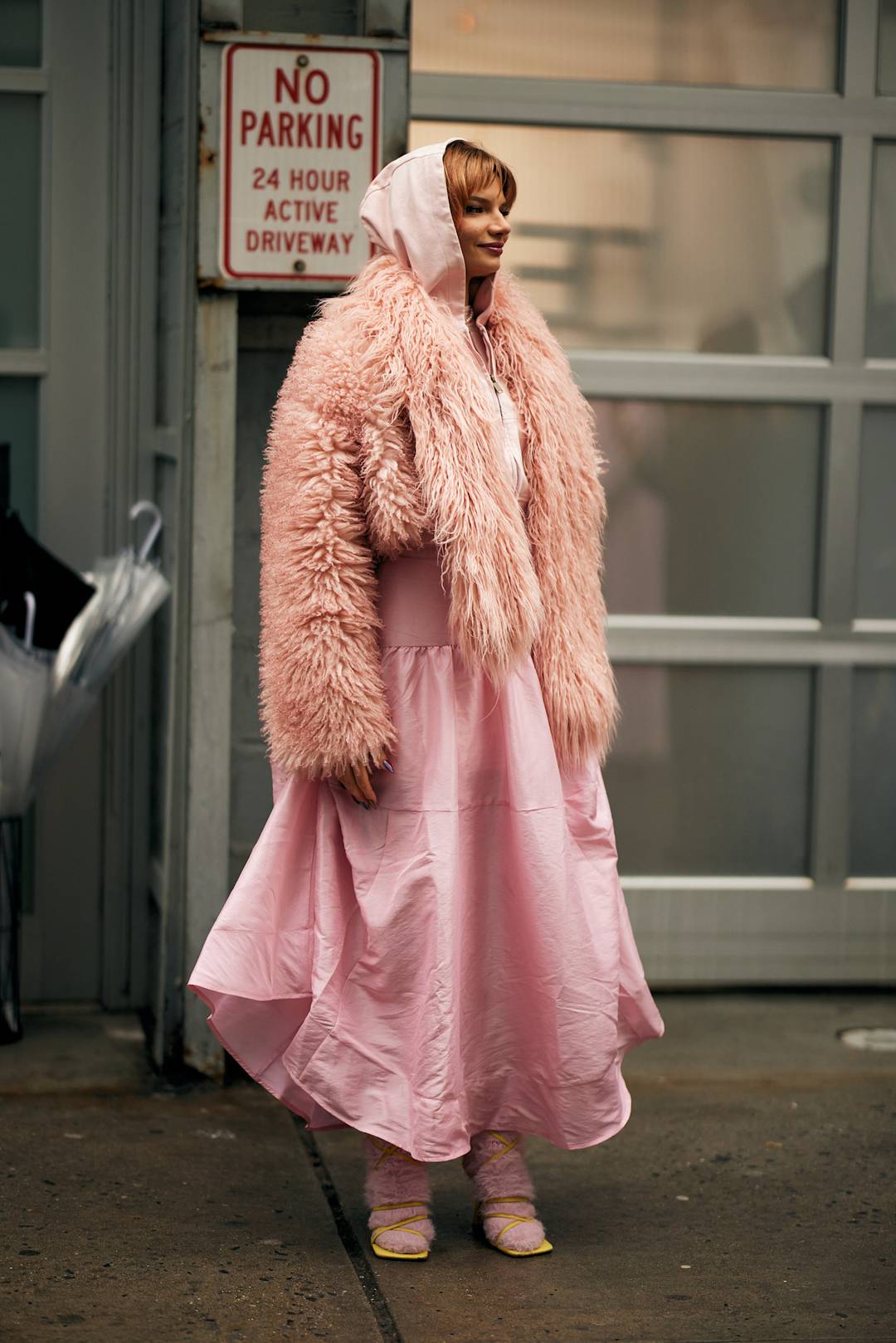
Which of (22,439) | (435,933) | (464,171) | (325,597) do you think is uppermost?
(464,171)

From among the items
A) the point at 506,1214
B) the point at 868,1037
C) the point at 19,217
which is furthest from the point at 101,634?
the point at 868,1037

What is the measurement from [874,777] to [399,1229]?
2159mm

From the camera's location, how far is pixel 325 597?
305cm

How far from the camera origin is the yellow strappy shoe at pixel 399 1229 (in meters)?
3.22

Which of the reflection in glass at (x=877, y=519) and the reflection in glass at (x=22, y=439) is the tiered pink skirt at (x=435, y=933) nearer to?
the reflection in glass at (x=22, y=439)

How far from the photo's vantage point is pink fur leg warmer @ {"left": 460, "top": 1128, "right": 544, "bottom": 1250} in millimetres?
3258

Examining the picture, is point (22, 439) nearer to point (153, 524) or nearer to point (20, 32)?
point (153, 524)

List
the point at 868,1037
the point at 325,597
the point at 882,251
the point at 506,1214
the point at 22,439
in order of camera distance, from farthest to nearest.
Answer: the point at 882,251, the point at 868,1037, the point at 22,439, the point at 506,1214, the point at 325,597

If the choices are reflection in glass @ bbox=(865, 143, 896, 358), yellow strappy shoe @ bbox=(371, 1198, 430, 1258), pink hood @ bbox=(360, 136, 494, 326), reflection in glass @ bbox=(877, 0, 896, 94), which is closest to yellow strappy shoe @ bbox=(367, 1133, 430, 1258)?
yellow strappy shoe @ bbox=(371, 1198, 430, 1258)

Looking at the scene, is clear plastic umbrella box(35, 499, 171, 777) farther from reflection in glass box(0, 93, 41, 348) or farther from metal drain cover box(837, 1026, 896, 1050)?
metal drain cover box(837, 1026, 896, 1050)

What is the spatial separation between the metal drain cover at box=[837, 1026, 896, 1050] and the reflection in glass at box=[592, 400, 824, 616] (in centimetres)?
107

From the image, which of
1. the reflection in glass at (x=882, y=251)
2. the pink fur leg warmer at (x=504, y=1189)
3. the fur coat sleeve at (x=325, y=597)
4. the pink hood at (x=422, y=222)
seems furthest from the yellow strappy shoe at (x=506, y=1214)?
the reflection in glass at (x=882, y=251)

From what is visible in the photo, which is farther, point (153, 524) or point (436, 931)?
point (153, 524)

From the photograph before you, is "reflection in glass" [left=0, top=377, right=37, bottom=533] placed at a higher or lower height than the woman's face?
lower
